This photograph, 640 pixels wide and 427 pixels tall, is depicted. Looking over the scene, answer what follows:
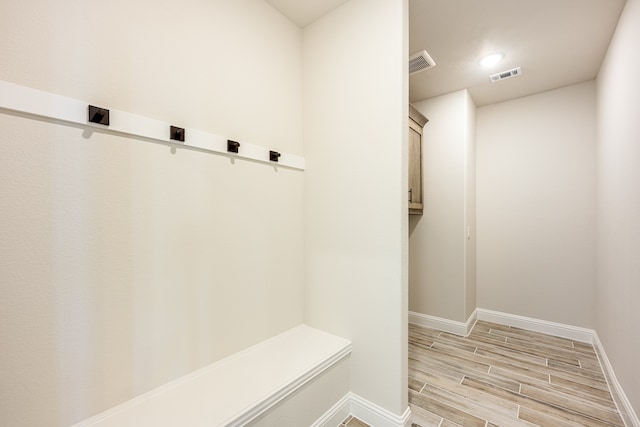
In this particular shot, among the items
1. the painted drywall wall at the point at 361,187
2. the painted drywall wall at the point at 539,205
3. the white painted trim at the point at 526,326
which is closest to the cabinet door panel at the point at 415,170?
the painted drywall wall at the point at 539,205

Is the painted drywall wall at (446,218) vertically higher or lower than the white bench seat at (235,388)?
higher

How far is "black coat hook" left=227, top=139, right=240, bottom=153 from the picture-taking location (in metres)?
1.57

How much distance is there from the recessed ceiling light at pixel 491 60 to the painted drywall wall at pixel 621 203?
71cm

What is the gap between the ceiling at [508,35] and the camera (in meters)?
1.82

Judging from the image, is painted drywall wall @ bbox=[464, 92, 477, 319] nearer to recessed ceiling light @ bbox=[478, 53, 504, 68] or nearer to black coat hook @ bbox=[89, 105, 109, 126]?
recessed ceiling light @ bbox=[478, 53, 504, 68]

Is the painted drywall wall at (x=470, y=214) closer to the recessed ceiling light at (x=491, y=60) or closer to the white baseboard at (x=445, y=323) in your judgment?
the white baseboard at (x=445, y=323)

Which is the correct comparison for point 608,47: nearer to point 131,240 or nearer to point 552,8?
point 552,8

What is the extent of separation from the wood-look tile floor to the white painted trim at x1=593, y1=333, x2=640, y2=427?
37 mm

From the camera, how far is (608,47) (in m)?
2.19

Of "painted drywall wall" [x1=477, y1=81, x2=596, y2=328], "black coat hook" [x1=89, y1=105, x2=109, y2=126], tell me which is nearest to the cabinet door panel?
"painted drywall wall" [x1=477, y1=81, x2=596, y2=328]

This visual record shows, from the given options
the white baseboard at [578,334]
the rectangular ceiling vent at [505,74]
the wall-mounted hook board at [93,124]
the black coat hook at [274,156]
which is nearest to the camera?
the wall-mounted hook board at [93,124]

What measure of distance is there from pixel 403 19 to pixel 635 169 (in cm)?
160

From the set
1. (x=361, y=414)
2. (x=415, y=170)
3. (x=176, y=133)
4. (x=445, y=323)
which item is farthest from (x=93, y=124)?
(x=445, y=323)

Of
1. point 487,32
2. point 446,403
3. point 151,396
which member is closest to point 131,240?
point 151,396
